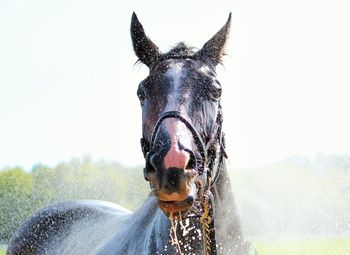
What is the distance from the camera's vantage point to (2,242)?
2619 cm

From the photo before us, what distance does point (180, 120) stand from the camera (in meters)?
3.64

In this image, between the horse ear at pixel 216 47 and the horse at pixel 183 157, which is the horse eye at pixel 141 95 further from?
the horse ear at pixel 216 47

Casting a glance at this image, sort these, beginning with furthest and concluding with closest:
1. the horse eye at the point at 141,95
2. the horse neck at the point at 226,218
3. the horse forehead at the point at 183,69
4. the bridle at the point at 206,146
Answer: the horse neck at the point at 226,218, the horse eye at the point at 141,95, the horse forehead at the point at 183,69, the bridle at the point at 206,146

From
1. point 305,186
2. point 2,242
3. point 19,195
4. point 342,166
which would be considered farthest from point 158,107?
point 19,195

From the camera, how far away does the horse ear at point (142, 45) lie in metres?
4.46

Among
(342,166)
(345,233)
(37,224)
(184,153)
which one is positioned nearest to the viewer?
(184,153)

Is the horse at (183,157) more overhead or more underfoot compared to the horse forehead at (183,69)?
more underfoot

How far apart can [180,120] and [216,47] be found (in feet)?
Answer: 3.25

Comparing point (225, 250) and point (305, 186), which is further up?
point (305, 186)

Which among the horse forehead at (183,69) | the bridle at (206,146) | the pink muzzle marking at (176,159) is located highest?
the horse forehead at (183,69)

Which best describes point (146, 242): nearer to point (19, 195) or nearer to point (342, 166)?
point (342, 166)

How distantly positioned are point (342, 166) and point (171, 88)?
1347 cm

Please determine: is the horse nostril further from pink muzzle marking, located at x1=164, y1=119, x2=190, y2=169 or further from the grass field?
the grass field

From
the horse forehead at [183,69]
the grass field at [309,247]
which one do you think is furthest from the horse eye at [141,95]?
the grass field at [309,247]
